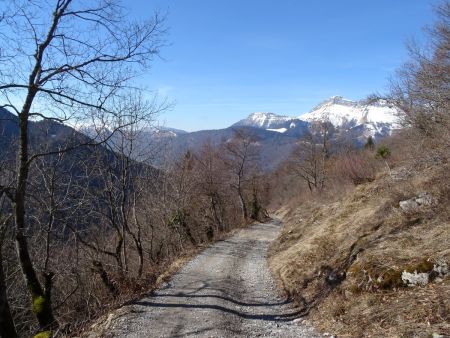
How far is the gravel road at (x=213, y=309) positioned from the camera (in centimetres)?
802

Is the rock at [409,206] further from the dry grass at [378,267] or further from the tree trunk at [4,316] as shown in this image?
the tree trunk at [4,316]

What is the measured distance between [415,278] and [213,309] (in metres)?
4.44

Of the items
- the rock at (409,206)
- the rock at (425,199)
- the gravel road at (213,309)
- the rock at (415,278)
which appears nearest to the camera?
the rock at (415,278)

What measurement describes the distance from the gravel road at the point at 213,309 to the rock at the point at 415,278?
1.90 metres

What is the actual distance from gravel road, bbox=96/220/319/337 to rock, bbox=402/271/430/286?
6.24 ft

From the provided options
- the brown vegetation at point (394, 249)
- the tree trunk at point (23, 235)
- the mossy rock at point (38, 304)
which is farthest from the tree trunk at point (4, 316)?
the brown vegetation at point (394, 249)

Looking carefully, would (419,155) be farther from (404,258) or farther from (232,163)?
(232,163)

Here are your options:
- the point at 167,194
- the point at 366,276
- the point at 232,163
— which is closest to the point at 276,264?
the point at 366,276

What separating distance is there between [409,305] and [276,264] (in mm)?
8548

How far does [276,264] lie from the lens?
14.9 meters

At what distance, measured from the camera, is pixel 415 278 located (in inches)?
284

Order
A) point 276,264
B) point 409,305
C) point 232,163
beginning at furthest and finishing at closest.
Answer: point 232,163
point 276,264
point 409,305

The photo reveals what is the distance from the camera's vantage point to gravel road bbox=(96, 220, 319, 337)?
802 cm

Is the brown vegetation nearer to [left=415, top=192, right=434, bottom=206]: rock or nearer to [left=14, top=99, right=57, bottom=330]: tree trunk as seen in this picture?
[left=415, top=192, right=434, bottom=206]: rock
